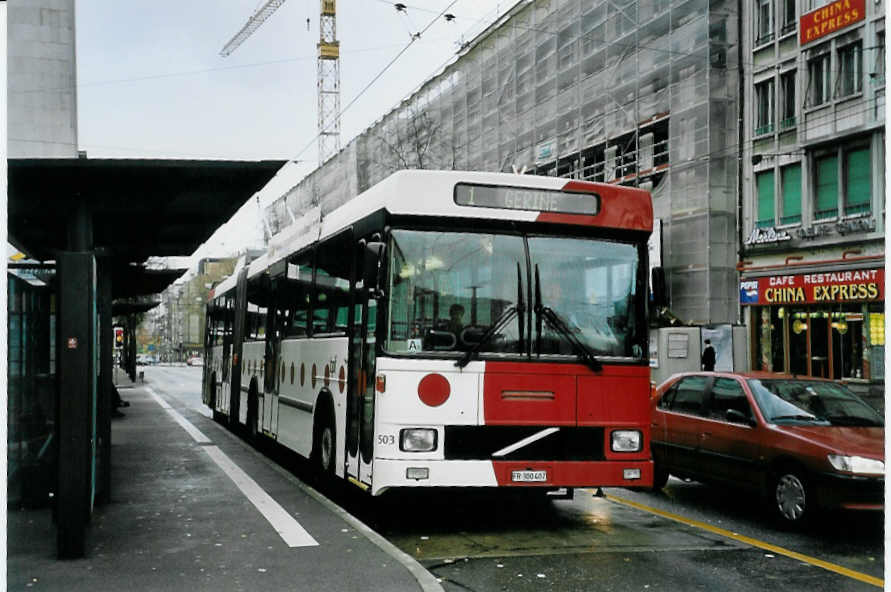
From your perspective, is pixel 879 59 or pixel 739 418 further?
pixel 879 59

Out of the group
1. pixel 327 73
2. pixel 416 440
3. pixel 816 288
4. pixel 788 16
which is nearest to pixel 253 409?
pixel 416 440

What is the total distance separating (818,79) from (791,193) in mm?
3406

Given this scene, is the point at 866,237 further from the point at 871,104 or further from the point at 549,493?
the point at 549,493

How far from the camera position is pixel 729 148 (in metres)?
32.6

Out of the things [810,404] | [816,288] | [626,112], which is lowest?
[810,404]

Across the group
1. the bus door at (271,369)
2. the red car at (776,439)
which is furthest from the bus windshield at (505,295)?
the bus door at (271,369)

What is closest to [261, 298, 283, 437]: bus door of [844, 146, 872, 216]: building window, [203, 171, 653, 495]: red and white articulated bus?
[203, 171, 653, 495]: red and white articulated bus

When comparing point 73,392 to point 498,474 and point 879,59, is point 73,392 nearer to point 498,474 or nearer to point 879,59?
point 498,474

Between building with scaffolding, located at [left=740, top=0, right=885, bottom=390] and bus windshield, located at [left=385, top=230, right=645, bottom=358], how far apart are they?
820 inches

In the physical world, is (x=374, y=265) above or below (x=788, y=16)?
below

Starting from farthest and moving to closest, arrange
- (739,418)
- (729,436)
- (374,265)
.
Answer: (729,436) < (739,418) < (374,265)

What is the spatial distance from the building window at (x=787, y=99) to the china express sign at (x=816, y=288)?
4.68 meters

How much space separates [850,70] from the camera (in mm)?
28672

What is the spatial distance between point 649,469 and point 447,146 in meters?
37.7
